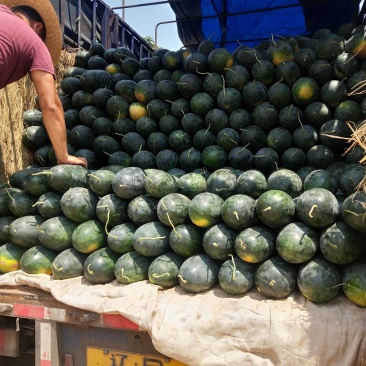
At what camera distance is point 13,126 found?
12.9 ft

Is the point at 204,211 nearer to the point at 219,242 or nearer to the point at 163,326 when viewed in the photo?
the point at 219,242

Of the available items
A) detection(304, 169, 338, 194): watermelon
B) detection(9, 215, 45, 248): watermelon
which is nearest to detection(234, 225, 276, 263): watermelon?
detection(304, 169, 338, 194): watermelon

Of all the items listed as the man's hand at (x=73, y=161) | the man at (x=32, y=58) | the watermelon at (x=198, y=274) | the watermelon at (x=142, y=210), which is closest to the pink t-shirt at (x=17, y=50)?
the man at (x=32, y=58)

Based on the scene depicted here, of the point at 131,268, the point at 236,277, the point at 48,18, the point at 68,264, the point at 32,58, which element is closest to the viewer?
the point at 236,277

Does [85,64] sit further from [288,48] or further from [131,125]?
[288,48]

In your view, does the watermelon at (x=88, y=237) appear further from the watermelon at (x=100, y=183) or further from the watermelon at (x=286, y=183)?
the watermelon at (x=286, y=183)

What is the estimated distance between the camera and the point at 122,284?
2570 mm

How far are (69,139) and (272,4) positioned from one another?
367 centimetres

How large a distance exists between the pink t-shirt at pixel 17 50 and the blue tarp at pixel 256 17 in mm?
3467

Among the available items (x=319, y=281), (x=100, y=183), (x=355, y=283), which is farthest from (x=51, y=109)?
(x=355, y=283)

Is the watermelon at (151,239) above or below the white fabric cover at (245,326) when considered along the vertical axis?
above

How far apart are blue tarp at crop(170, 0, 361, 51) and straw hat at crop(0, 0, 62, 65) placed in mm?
2670

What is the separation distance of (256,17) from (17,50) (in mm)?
3979

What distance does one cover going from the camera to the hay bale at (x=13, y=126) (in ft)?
12.3
